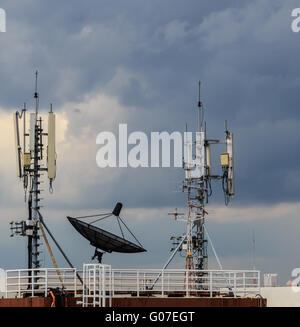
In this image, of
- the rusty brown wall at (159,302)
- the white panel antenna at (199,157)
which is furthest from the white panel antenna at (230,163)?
the rusty brown wall at (159,302)

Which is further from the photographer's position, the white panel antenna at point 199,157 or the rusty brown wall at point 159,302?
the white panel antenna at point 199,157

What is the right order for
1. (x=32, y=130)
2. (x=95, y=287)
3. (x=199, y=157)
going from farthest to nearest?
→ 1. (x=199, y=157)
2. (x=32, y=130)
3. (x=95, y=287)

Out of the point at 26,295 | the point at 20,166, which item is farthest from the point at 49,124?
the point at 26,295

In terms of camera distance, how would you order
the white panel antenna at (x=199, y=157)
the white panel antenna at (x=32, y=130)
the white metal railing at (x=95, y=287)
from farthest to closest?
the white panel antenna at (x=199, y=157) → the white panel antenna at (x=32, y=130) → the white metal railing at (x=95, y=287)

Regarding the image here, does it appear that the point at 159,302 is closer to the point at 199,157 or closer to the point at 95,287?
the point at 95,287

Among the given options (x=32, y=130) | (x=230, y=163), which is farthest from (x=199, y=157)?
(x=32, y=130)

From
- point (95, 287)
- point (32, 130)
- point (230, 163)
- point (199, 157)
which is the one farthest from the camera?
point (199, 157)

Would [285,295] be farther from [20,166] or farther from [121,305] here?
[20,166]

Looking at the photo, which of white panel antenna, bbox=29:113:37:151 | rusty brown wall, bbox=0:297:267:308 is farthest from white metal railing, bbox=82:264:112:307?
white panel antenna, bbox=29:113:37:151

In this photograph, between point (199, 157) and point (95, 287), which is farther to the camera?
point (199, 157)

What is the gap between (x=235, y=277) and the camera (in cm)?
4619

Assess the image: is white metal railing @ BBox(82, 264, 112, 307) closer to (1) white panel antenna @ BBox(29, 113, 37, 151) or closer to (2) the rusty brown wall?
(2) the rusty brown wall

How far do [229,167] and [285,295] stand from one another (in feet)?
31.5

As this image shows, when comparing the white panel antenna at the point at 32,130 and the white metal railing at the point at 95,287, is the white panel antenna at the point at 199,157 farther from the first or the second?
the white metal railing at the point at 95,287
